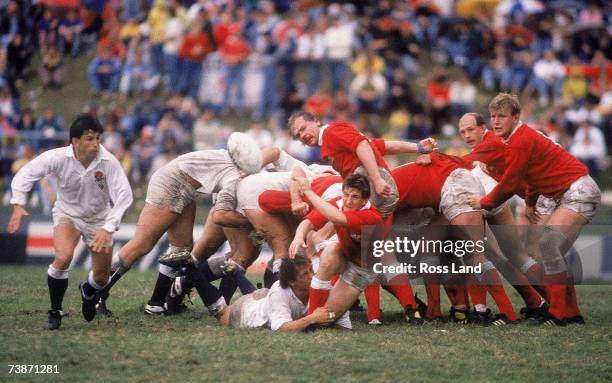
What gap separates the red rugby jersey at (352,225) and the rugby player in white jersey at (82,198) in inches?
63.3

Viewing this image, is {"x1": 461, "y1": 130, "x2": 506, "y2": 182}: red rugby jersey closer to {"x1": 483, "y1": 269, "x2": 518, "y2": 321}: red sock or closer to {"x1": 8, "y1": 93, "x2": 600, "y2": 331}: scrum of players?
{"x1": 8, "y1": 93, "x2": 600, "y2": 331}: scrum of players

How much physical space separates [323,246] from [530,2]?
535 inches

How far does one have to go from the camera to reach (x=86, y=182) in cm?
905

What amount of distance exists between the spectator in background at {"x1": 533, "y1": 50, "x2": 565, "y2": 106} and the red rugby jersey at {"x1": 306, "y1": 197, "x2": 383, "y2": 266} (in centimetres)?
1161

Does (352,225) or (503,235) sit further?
(503,235)

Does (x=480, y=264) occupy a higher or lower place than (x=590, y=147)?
lower

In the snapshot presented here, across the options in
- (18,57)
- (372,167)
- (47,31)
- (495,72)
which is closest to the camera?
(372,167)

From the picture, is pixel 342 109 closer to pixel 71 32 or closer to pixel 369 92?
pixel 369 92

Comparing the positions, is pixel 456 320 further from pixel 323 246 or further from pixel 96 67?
pixel 96 67

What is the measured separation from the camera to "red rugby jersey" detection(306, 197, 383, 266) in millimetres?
8234

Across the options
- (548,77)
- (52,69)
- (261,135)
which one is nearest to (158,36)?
(52,69)

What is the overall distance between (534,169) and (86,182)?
12.7ft

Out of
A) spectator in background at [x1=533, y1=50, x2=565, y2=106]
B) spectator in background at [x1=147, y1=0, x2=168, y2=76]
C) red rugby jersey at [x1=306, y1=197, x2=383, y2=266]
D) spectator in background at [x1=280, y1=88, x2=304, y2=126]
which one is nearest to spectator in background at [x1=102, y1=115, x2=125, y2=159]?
spectator in background at [x1=147, y1=0, x2=168, y2=76]

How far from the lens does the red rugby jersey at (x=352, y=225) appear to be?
823 cm
